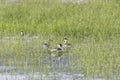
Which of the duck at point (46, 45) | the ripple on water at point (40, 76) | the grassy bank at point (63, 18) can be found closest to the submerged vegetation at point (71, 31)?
the grassy bank at point (63, 18)

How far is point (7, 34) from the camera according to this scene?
55.3 ft

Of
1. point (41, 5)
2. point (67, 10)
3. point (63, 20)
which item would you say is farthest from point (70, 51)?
point (41, 5)

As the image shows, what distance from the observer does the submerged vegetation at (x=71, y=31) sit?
41.6ft

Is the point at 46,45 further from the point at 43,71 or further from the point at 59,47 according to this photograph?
the point at 43,71

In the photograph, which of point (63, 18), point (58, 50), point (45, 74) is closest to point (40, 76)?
point (45, 74)

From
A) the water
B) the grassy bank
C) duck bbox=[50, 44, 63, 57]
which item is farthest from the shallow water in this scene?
the grassy bank

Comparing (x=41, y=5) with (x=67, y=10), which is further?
(x=41, y=5)

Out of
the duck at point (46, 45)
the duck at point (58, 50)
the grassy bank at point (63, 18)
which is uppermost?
the grassy bank at point (63, 18)

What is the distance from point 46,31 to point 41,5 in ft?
18.0

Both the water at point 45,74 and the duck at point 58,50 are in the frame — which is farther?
the duck at point 58,50

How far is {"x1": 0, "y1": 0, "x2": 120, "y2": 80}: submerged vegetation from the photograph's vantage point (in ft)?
41.6

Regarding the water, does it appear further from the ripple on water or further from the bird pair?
the bird pair

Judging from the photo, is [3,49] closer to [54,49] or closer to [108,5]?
[54,49]

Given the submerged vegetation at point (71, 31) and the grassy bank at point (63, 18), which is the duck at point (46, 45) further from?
→ the grassy bank at point (63, 18)
